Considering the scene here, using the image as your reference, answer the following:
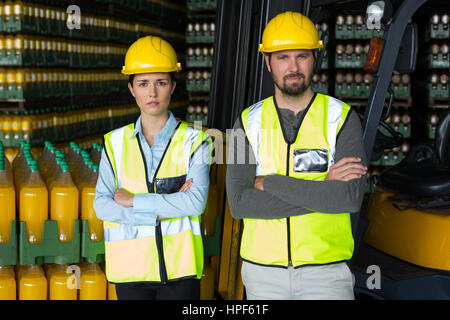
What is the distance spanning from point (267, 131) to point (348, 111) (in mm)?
368

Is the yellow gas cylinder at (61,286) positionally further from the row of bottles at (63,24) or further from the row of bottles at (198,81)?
the row of bottles at (198,81)

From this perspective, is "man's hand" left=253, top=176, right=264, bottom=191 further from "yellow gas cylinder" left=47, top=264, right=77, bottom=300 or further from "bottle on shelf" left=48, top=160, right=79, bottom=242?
"yellow gas cylinder" left=47, top=264, right=77, bottom=300

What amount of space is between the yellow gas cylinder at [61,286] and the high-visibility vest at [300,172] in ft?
4.23

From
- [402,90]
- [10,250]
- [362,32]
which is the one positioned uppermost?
[362,32]

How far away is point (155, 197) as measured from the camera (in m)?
2.75

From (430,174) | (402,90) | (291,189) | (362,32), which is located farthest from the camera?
(402,90)

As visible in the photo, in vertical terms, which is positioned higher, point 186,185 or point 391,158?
point 186,185

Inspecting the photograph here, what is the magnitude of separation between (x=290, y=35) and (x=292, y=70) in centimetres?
18

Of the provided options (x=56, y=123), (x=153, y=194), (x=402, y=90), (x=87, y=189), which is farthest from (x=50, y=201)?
(x=402, y=90)

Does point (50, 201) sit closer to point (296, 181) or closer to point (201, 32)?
point (296, 181)

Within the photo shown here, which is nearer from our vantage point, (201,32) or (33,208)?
(33,208)

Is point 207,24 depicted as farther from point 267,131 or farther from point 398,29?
point 267,131

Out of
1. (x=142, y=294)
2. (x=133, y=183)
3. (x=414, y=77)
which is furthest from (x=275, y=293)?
(x=414, y=77)

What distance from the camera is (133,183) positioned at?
286 cm
